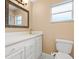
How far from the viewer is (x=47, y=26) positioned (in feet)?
10.8

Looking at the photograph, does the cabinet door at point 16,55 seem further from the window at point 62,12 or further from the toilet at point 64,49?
the window at point 62,12

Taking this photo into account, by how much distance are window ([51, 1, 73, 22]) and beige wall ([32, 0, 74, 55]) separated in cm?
14

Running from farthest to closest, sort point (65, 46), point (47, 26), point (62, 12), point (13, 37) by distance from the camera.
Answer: point (47, 26), point (62, 12), point (65, 46), point (13, 37)

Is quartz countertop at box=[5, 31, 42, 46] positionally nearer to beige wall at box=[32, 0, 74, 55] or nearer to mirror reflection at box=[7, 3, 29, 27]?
mirror reflection at box=[7, 3, 29, 27]

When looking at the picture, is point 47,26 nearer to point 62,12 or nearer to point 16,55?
point 62,12

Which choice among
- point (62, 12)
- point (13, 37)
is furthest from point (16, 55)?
point (62, 12)

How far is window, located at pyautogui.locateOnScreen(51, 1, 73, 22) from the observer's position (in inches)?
114

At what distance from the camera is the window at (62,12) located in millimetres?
2904

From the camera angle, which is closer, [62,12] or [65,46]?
[65,46]

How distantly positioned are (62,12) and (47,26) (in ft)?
2.10

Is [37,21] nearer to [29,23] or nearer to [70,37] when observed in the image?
[29,23]

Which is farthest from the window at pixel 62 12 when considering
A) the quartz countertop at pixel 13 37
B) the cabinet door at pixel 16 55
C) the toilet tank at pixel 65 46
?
the cabinet door at pixel 16 55

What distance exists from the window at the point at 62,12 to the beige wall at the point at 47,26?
139 millimetres

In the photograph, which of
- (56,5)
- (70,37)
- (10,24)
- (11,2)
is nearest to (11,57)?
(10,24)
